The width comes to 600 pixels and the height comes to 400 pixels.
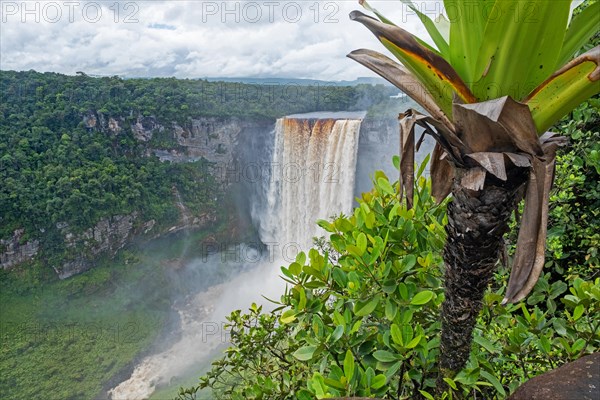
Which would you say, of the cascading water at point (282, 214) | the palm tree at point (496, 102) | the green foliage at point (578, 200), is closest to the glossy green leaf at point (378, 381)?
the palm tree at point (496, 102)

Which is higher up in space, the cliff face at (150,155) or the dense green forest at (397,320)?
the dense green forest at (397,320)

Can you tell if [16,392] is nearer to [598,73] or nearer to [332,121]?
[332,121]

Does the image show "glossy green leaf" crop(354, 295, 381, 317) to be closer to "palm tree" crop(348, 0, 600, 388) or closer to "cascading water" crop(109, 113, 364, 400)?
"palm tree" crop(348, 0, 600, 388)

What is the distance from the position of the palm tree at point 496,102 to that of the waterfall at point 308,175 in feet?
41.9

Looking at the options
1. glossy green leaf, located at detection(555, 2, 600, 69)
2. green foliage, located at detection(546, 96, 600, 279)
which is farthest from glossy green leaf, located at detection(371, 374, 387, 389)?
green foliage, located at detection(546, 96, 600, 279)

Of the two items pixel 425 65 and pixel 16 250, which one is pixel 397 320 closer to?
pixel 425 65

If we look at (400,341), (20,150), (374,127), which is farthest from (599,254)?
(20,150)

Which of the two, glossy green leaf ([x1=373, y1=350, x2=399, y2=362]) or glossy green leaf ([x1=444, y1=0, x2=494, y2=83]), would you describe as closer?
glossy green leaf ([x1=444, y1=0, x2=494, y2=83])

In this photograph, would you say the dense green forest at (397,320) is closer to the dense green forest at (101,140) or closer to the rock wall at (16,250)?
the dense green forest at (101,140)

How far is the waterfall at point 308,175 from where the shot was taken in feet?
50.1

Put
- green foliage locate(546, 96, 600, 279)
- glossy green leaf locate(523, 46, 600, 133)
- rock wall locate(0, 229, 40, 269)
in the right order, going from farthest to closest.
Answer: rock wall locate(0, 229, 40, 269) < green foliage locate(546, 96, 600, 279) < glossy green leaf locate(523, 46, 600, 133)

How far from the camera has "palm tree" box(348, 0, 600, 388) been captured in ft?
2.30

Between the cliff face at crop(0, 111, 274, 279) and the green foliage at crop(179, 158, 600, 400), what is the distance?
69.0 feet

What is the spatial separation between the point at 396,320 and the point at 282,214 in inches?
737
